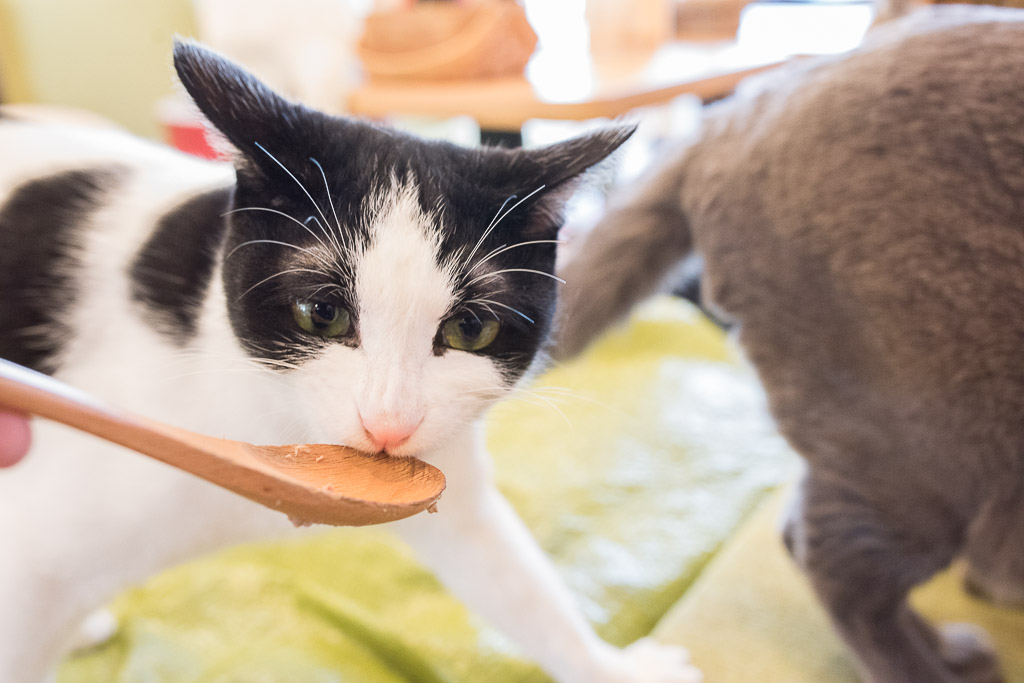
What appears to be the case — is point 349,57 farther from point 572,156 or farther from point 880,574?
point 880,574

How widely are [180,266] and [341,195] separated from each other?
22cm

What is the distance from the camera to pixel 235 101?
540mm

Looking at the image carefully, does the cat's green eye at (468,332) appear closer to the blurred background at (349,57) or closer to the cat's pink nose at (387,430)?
the cat's pink nose at (387,430)

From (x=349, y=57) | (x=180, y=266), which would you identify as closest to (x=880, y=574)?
(x=180, y=266)

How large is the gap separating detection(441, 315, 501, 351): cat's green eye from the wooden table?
964mm

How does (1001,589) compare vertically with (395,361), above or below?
below

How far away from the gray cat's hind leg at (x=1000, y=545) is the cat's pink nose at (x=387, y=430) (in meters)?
0.68

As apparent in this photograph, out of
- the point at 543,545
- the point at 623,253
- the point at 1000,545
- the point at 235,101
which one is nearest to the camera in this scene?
the point at 235,101

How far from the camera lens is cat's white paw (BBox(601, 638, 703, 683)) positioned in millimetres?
834

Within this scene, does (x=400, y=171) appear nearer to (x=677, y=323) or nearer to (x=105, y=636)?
(x=105, y=636)

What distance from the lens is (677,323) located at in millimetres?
1749

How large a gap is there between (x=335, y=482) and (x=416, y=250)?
18cm

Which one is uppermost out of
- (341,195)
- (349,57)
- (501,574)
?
(341,195)

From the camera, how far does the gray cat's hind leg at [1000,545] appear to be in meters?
0.81
